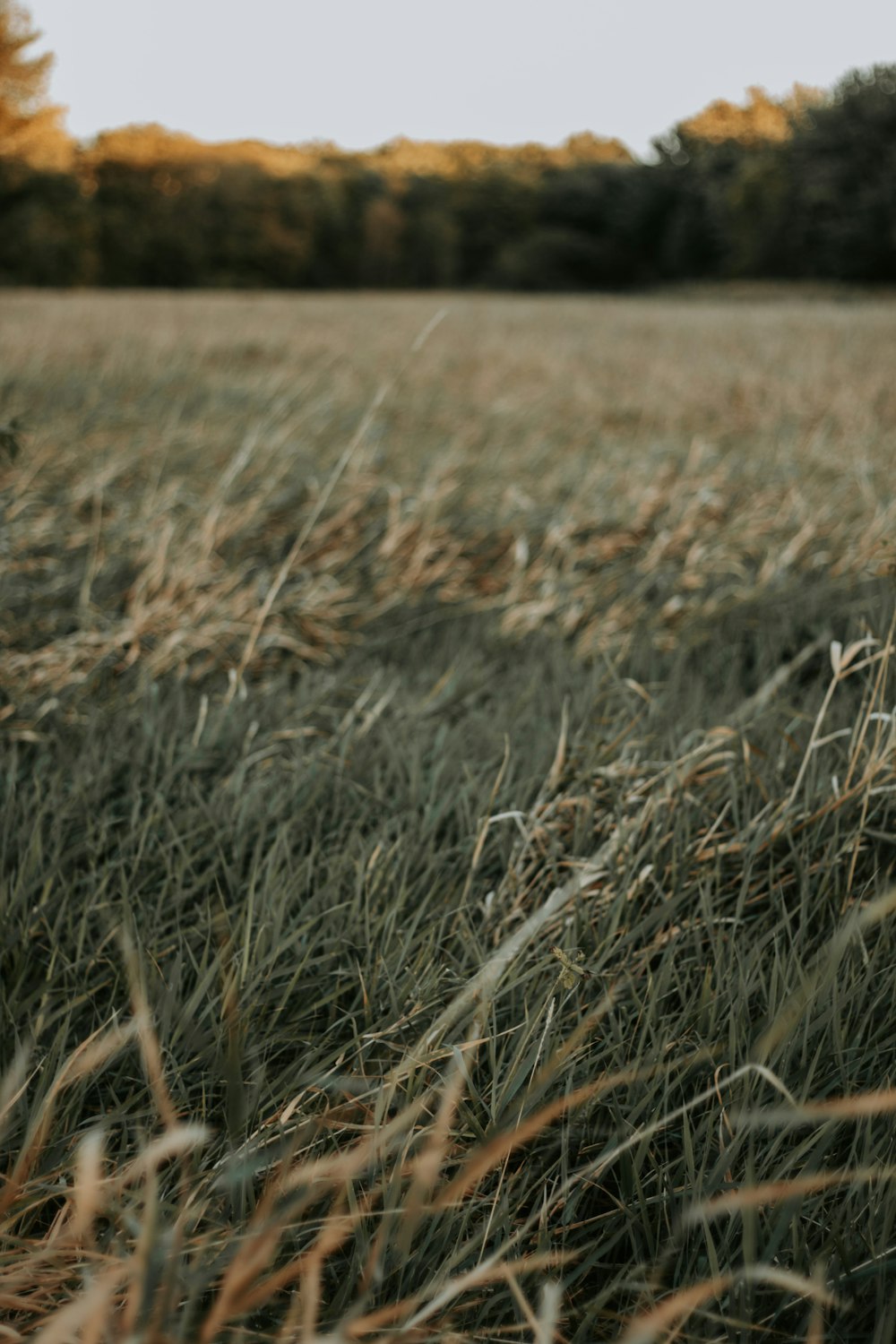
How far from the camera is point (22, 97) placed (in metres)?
21.9

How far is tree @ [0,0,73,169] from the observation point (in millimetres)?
17328

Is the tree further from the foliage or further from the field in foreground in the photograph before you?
the field in foreground

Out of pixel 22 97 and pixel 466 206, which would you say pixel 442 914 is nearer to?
pixel 22 97

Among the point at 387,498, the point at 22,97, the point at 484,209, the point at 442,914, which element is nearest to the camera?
the point at 442,914

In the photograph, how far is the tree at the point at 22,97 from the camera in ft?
56.9

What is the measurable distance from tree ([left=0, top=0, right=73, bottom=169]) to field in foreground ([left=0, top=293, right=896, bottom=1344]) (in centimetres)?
1893

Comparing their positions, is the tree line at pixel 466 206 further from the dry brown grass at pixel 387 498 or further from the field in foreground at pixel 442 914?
the field in foreground at pixel 442 914

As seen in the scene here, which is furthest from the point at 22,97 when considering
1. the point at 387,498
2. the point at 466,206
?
the point at 466,206

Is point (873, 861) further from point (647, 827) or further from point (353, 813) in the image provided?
point (353, 813)

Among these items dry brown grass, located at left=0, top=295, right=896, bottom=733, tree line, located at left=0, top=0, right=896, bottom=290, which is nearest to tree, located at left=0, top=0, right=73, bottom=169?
tree line, located at left=0, top=0, right=896, bottom=290

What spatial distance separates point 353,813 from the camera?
1.39 metres

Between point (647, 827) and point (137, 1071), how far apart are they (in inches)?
29.6

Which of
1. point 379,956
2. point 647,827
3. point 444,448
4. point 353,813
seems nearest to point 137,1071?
point 379,956

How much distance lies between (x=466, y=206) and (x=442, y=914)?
5704 centimetres
